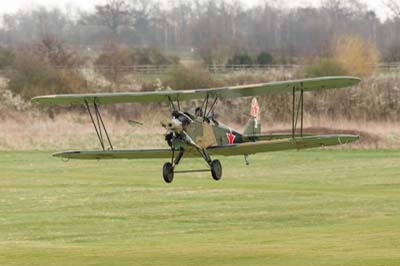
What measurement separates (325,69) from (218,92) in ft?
162

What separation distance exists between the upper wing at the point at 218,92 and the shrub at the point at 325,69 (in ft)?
152

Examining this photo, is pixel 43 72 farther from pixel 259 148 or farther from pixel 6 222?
pixel 259 148

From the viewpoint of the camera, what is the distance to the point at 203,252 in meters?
34.7

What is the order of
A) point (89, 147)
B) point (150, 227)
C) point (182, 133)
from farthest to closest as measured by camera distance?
point (89, 147)
point (150, 227)
point (182, 133)

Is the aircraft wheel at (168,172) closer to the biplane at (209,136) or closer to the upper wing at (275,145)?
the biplane at (209,136)

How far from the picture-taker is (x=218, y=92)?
1190 inches

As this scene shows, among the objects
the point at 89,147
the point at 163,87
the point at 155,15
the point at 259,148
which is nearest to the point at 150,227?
the point at 259,148

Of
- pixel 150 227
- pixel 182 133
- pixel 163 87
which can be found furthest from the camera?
pixel 163 87

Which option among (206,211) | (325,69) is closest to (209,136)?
(206,211)

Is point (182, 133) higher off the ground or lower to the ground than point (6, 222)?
higher

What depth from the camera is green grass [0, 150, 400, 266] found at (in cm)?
3441

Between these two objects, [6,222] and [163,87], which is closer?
[6,222]

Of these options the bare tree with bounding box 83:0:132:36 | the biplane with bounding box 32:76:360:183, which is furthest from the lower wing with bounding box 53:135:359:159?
the bare tree with bounding box 83:0:132:36

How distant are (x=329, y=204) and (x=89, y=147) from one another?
19000mm
